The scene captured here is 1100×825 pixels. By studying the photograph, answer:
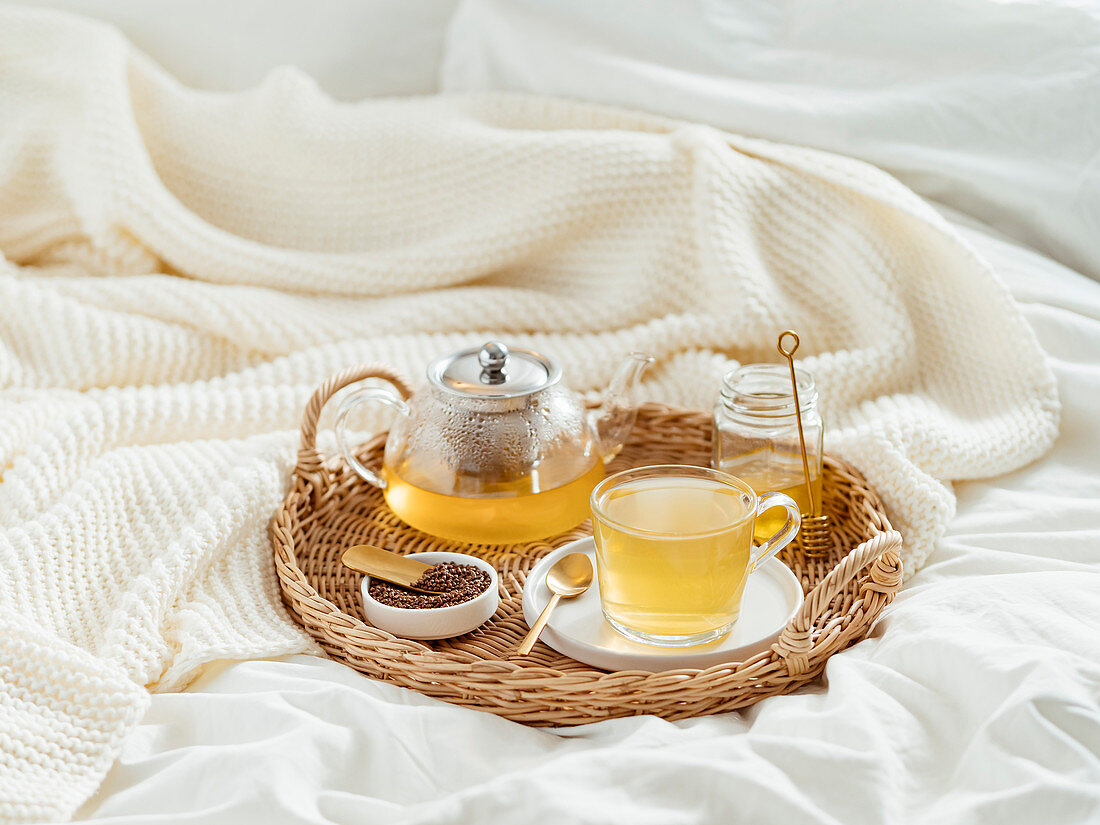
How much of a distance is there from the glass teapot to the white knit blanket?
0.43ft

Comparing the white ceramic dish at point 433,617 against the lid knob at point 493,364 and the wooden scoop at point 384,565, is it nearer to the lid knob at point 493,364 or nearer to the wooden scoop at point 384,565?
the wooden scoop at point 384,565

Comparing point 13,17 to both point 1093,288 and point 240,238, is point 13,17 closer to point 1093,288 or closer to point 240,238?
point 240,238

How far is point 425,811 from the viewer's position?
0.55 meters

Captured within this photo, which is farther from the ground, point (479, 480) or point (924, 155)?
point (924, 155)

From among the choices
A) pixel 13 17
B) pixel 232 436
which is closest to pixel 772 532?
pixel 232 436

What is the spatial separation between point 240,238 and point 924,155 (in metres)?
0.83

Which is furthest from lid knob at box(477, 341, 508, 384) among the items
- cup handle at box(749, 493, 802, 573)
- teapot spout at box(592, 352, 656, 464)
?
cup handle at box(749, 493, 802, 573)

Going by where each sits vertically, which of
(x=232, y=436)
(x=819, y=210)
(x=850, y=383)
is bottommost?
(x=232, y=436)

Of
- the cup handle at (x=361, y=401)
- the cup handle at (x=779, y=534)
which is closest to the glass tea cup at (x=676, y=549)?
the cup handle at (x=779, y=534)

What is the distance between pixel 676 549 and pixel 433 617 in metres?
0.19

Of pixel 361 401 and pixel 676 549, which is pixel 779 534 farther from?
pixel 361 401

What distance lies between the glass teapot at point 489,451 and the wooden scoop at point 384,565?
2.7 inches

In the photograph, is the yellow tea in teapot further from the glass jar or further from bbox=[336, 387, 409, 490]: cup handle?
the glass jar

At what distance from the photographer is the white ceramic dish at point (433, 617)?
74 cm
